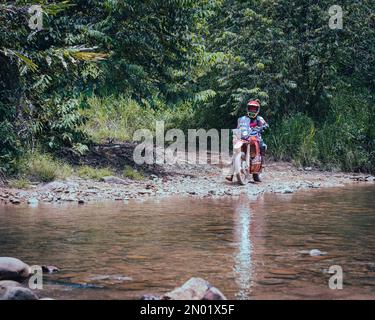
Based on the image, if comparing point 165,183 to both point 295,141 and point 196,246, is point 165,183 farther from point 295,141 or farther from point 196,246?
point 196,246

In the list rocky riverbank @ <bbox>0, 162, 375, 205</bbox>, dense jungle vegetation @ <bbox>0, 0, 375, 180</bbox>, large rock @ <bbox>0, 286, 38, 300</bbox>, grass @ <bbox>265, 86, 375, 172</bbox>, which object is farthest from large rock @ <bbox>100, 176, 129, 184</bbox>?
large rock @ <bbox>0, 286, 38, 300</bbox>

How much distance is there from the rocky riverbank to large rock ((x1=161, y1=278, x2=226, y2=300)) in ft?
22.0

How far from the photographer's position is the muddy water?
18.2ft

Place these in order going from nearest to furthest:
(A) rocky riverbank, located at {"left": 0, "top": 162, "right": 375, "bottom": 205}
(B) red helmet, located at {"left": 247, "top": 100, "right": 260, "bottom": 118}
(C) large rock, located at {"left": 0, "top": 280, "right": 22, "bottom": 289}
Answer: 1. (C) large rock, located at {"left": 0, "top": 280, "right": 22, "bottom": 289}
2. (A) rocky riverbank, located at {"left": 0, "top": 162, "right": 375, "bottom": 205}
3. (B) red helmet, located at {"left": 247, "top": 100, "right": 260, "bottom": 118}

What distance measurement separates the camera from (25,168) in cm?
1321

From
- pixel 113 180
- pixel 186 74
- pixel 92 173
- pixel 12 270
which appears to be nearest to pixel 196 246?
pixel 12 270

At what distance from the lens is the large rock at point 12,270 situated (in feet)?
18.4

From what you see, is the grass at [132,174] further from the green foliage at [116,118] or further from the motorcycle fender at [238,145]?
the green foliage at [116,118]

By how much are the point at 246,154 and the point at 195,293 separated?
10.6m

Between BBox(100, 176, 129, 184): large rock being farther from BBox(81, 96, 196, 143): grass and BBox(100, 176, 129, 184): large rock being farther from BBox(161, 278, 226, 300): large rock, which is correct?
BBox(161, 278, 226, 300): large rock

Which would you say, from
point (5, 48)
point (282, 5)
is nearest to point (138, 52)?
point (5, 48)
